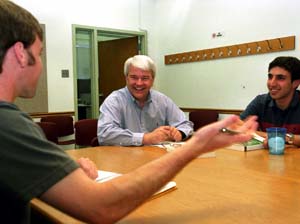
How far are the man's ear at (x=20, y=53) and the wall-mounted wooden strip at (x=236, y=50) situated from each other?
391cm

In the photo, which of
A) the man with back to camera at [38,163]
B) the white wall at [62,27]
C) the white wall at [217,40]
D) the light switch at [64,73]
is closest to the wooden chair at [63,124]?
the white wall at [62,27]

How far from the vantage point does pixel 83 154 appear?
2.13m

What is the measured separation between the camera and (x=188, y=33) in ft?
18.7

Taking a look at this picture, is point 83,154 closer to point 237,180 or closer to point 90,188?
point 237,180

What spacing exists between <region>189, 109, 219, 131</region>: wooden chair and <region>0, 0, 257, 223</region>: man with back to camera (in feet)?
13.2

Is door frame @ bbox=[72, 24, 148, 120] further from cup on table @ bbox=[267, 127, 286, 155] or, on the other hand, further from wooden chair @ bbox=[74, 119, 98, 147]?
cup on table @ bbox=[267, 127, 286, 155]

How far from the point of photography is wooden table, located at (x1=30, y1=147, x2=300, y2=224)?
42.1 inches

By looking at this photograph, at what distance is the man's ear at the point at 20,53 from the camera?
0.93 m

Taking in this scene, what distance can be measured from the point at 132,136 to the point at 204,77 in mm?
3354

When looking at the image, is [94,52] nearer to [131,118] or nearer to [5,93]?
[131,118]

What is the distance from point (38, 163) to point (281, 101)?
98.5 inches

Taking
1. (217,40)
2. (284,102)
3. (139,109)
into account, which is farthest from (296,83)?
(217,40)

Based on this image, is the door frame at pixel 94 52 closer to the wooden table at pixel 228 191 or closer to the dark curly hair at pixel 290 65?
the dark curly hair at pixel 290 65

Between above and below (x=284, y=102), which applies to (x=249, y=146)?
below
